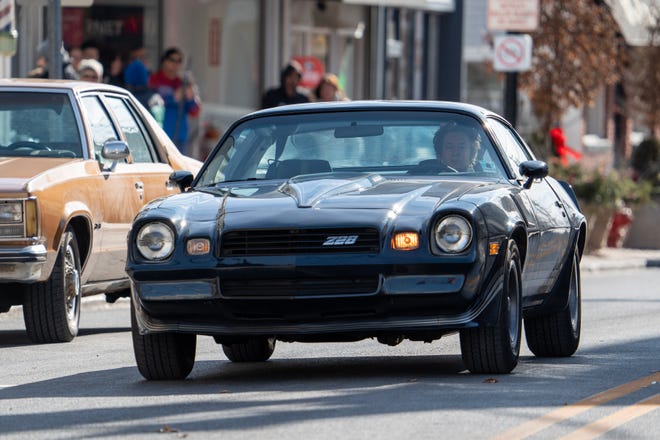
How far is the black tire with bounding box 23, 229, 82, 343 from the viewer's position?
453 inches

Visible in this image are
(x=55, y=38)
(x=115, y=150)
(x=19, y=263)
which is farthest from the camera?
(x=55, y=38)

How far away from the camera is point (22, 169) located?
38.0ft

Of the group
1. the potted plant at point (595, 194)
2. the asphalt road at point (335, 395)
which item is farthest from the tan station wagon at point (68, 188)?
the potted plant at point (595, 194)

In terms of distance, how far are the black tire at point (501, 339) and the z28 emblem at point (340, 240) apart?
28.6 inches

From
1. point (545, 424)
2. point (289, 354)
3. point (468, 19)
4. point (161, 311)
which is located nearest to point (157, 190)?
point (289, 354)

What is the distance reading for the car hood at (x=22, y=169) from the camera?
11.2 m

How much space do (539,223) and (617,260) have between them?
562 inches

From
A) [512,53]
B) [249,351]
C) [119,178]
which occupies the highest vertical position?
[512,53]

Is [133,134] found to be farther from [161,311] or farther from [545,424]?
[545,424]

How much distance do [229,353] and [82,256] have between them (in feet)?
7.05

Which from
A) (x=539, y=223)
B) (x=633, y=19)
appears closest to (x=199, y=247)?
(x=539, y=223)

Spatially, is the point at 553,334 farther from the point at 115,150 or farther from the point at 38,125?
the point at 38,125

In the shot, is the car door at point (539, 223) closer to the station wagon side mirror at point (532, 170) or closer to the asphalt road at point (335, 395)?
the station wagon side mirror at point (532, 170)

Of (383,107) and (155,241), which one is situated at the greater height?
(383,107)
